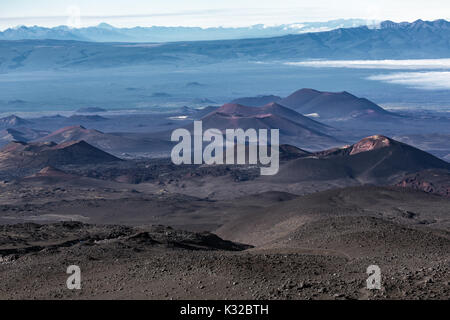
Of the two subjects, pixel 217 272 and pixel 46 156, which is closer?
pixel 217 272

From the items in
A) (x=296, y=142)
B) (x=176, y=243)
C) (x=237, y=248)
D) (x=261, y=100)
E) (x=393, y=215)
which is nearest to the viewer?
(x=176, y=243)

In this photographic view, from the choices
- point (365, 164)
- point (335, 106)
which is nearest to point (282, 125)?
point (335, 106)

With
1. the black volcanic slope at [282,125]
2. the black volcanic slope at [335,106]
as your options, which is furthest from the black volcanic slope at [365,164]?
the black volcanic slope at [335,106]

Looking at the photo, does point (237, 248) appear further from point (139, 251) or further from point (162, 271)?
point (162, 271)

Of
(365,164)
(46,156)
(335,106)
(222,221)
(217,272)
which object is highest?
(217,272)

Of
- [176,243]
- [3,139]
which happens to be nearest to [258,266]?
[176,243]

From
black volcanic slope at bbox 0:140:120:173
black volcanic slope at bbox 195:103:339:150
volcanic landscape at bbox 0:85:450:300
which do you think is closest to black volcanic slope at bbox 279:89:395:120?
black volcanic slope at bbox 195:103:339:150

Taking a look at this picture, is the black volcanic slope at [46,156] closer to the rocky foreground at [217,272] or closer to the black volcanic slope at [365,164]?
the black volcanic slope at [365,164]

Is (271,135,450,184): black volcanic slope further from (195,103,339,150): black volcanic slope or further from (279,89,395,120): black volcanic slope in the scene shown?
A: (279,89,395,120): black volcanic slope

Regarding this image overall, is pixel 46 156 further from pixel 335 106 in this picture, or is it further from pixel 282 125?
pixel 335 106
